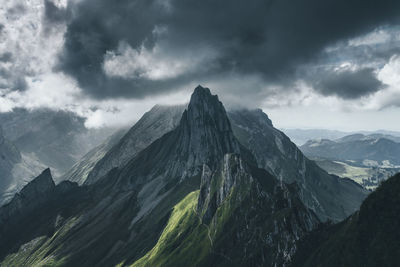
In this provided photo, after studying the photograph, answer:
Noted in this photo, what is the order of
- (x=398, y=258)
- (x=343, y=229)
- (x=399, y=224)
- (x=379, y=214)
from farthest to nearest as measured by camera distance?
(x=343, y=229) < (x=379, y=214) < (x=399, y=224) < (x=398, y=258)

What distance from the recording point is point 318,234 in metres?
168

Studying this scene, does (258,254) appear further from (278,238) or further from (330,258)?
(330,258)

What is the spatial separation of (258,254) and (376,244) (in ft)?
250

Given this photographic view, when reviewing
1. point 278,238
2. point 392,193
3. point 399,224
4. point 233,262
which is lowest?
point 233,262

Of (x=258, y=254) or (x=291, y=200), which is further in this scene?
(x=291, y=200)

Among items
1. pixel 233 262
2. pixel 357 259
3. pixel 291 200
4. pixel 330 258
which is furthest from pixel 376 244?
pixel 233 262

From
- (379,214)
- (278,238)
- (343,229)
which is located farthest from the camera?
(278,238)

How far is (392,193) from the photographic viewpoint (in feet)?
433

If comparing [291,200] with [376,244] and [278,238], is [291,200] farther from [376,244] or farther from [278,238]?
[376,244]

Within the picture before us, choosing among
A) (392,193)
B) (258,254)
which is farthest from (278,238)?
(392,193)

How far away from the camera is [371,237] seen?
129500 mm

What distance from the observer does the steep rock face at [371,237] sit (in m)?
122

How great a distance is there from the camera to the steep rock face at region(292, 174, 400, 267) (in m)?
122

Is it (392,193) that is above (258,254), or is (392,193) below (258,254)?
above
